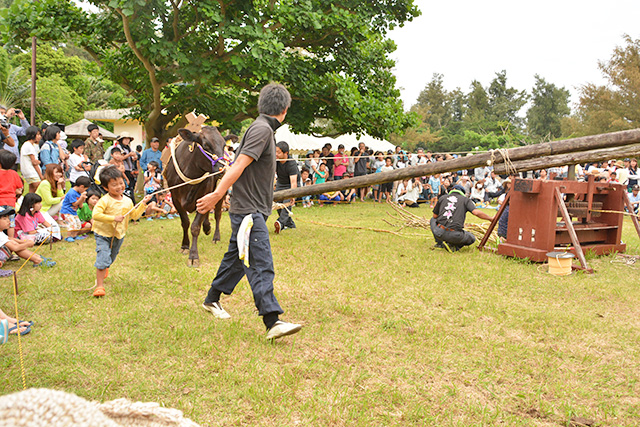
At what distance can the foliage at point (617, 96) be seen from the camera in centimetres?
3212

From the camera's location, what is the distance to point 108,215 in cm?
504

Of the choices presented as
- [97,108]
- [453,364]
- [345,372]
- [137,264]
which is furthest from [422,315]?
[97,108]

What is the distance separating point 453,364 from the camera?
3623 millimetres

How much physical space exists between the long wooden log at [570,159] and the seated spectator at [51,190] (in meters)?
7.50

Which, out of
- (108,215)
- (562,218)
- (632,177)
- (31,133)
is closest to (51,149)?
(31,133)

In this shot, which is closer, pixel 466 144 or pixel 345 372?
pixel 345 372

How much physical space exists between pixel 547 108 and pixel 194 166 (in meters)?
51.6

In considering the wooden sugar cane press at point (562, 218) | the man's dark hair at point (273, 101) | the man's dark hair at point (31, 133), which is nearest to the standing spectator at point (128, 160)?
Result: the man's dark hair at point (31, 133)

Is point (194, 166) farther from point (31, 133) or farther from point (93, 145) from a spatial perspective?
point (93, 145)

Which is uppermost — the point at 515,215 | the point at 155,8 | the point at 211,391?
the point at 155,8

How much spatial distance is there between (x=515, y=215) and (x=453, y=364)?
15.1 ft

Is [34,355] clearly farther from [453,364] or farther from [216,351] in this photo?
[453,364]

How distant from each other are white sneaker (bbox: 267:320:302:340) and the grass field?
0.12 m

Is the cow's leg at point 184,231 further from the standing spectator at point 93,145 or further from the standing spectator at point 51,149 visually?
the standing spectator at point 93,145
